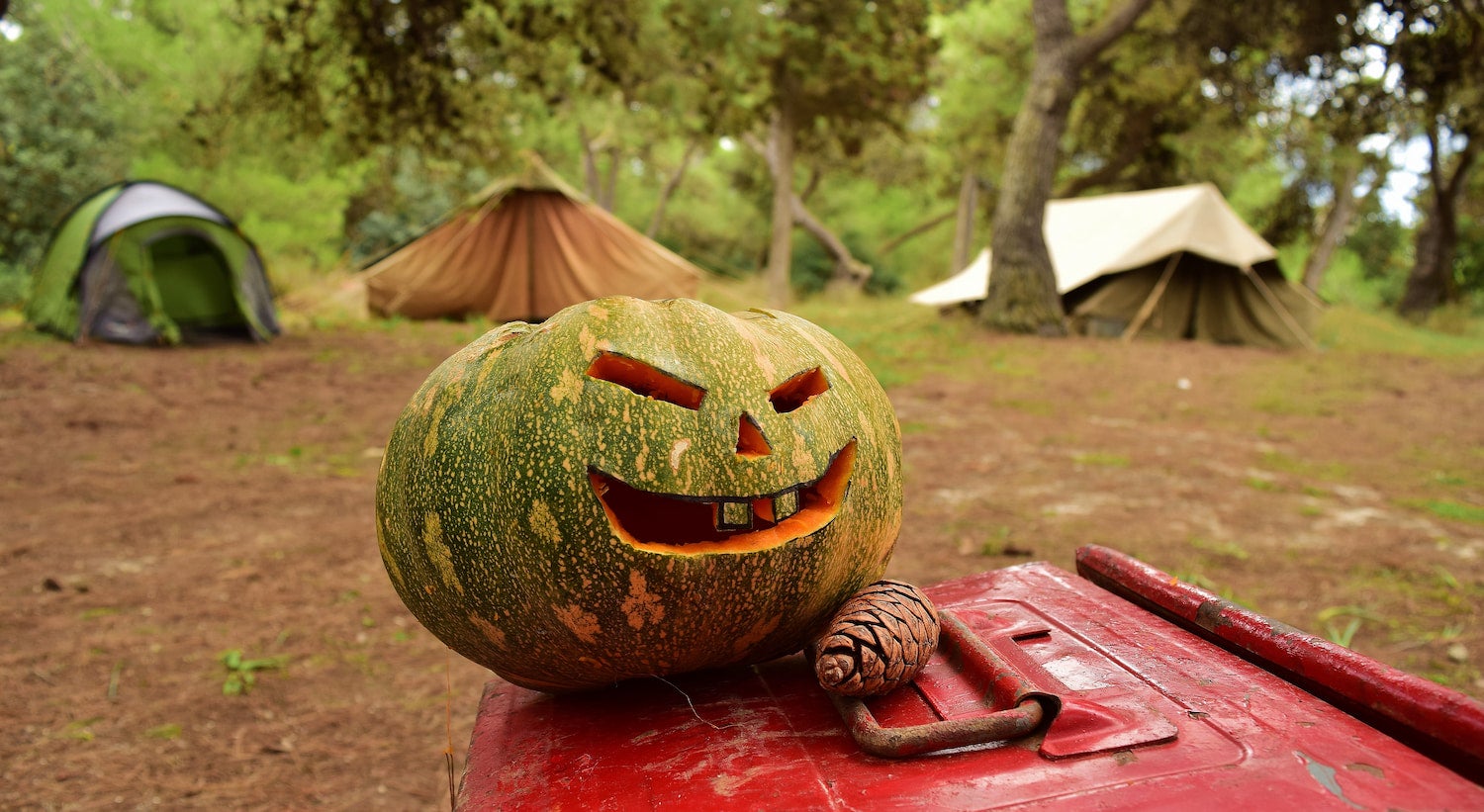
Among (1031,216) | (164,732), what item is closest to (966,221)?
(1031,216)

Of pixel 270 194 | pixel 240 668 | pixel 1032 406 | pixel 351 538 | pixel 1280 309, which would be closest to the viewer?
pixel 240 668

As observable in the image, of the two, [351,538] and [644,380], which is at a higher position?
[644,380]

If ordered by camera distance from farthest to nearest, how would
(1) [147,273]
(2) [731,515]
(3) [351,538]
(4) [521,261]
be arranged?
(4) [521,261] < (1) [147,273] < (3) [351,538] < (2) [731,515]

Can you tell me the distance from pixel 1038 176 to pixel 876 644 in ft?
44.2

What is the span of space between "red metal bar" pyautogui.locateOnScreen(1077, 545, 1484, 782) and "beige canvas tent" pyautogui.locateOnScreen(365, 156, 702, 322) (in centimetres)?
1382

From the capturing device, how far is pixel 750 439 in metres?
1.71

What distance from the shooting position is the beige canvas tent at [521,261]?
50.4 feet

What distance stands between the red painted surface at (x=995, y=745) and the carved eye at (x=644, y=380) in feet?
2.06

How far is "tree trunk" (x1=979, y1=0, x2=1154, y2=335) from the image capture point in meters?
13.4

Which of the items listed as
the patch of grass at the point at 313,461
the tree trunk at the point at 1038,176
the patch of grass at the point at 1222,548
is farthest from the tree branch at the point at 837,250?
the patch of grass at the point at 1222,548

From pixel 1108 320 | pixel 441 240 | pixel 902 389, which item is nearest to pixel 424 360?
pixel 441 240

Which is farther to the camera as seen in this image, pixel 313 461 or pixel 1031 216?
pixel 1031 216

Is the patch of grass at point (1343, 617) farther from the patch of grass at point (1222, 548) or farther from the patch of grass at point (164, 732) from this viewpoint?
the patch of grass at point (164, 732)

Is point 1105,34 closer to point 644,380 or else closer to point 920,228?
point 644,380
